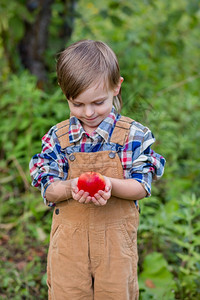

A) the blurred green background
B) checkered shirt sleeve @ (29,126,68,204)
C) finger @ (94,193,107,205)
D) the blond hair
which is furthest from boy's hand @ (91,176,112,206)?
the blurred green background

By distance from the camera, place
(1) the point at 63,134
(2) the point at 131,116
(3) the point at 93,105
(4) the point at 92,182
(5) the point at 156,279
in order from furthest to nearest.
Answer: (5) the point at 156,279 → (2) the point at 131,116 → (1) the point at 63,134 → (3) the point at 93,105 → (4) the point at 92,182

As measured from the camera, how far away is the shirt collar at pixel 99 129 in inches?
67.3

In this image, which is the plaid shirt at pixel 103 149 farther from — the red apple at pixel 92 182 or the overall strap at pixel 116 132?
the red apple at pixel 92 182

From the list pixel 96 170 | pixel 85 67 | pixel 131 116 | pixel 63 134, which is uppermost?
pixel 85 67

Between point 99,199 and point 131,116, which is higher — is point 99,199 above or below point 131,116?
below

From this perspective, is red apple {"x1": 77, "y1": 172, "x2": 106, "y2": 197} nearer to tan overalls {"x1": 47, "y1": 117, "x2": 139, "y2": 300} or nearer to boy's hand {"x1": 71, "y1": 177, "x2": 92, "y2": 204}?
boy's hand {"x1": 71, "y1": 177, "x2": 92, "y2": 204}

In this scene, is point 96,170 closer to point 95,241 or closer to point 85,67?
point 95,241

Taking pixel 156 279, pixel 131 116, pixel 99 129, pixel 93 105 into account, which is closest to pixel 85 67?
pixel 93 105

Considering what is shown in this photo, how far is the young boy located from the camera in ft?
5.38

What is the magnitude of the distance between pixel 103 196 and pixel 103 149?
0.24 m

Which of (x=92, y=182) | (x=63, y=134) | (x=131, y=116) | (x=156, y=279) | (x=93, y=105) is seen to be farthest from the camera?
(x=156, y=279)

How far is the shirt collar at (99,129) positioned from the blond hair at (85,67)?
149 millimetres

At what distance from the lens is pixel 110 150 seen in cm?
170

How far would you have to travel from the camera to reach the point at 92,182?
1.54m
